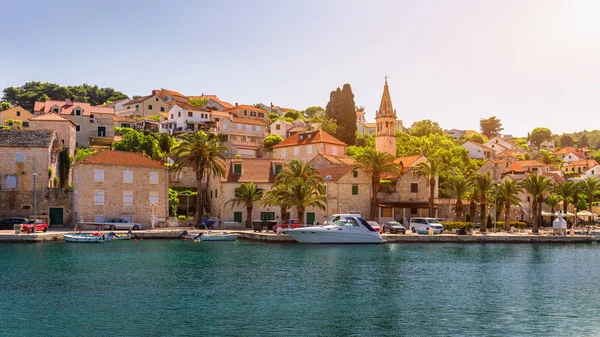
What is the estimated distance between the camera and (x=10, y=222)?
57.8 meters

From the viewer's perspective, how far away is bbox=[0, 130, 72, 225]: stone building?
61.0m

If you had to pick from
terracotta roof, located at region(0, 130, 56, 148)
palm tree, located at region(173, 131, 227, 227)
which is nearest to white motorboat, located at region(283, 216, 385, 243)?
palm tree, located at region(173, 131, 227, 227)

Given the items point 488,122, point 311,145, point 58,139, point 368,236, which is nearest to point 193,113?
point 311,145

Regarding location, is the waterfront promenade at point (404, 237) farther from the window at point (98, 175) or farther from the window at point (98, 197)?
the window at point (98, 175)

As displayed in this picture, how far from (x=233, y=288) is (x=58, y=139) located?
4761 centimetres

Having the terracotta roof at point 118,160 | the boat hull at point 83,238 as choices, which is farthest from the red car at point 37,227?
the terracotta roof at point 118,160

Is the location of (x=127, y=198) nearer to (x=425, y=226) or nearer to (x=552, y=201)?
(x=425, y=226)

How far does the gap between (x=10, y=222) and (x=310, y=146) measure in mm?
43671

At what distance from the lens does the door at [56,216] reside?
62.1 metres

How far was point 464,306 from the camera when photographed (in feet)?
93.8

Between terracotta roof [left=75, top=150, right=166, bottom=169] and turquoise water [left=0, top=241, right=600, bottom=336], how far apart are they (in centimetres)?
1333

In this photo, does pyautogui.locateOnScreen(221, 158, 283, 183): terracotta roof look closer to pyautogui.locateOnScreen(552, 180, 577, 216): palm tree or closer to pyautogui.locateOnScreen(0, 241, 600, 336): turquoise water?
pyautogui.locateOnScreen(0, 241, 600, 336): turquoise water

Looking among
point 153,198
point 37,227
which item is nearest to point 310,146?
point 153,198

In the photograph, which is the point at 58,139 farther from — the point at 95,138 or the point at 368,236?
the point at 368,236
